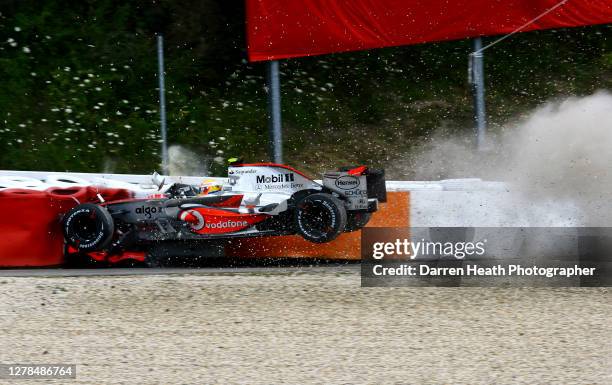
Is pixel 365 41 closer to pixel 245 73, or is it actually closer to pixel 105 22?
pixel 245 73

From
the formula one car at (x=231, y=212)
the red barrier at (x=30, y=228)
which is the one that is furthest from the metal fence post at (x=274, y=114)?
the red barrier at (x=30, y=228)

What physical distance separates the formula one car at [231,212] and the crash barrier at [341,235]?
304 mm

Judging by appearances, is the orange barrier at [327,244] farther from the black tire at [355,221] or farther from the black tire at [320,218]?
the black tire at [320,218]

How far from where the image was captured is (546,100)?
18.1 m

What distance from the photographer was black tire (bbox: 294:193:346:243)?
10.2m

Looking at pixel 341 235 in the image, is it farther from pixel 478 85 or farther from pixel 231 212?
pixel 478 85

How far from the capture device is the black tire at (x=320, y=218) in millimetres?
10172

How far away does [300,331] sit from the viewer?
23.0 feet

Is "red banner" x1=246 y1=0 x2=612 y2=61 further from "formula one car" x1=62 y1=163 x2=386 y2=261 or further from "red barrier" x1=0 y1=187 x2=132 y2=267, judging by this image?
"red barrier" x1=0 y1=187 x2=132 y2=267

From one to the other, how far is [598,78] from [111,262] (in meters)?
12.0

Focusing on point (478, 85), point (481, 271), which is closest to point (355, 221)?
point (481, 271)

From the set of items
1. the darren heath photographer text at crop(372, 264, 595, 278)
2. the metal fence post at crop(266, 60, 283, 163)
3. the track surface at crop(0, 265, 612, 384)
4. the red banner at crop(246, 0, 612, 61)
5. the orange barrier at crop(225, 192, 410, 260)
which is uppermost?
the red banner at crop(246, 0, 612, 61)

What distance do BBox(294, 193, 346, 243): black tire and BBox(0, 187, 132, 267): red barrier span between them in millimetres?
2938

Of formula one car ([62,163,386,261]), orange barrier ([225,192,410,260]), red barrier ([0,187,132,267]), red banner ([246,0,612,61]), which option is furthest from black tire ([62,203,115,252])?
red banner ([246,0,612,61])
